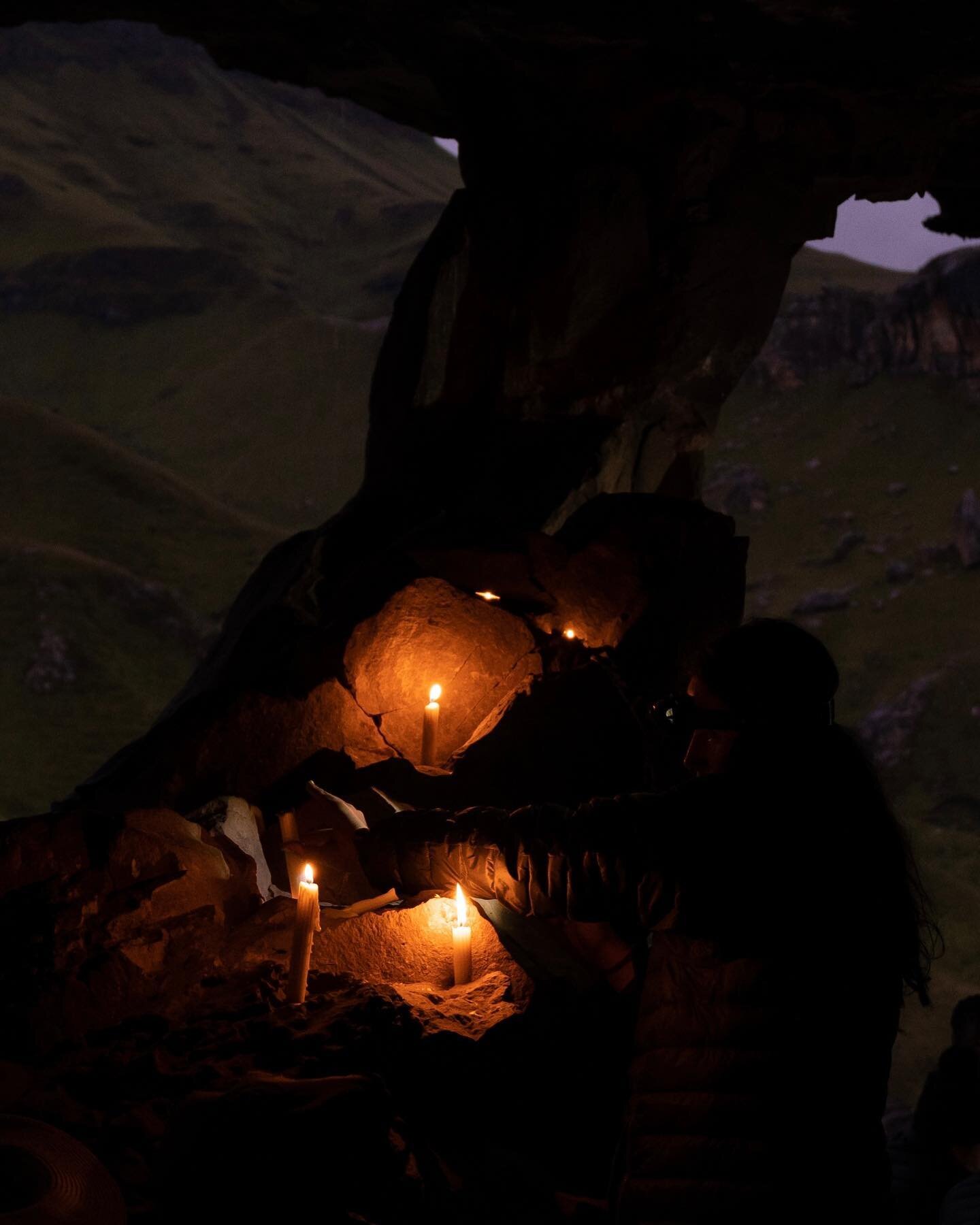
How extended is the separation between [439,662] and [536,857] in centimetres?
284

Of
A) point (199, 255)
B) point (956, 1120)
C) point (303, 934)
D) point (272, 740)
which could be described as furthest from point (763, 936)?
point (199, 255)

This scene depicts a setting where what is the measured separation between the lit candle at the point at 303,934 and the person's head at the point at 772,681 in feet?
4.32

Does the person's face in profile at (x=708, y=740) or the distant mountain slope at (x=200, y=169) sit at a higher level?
the distant mountain slope at (x=200, y=169)

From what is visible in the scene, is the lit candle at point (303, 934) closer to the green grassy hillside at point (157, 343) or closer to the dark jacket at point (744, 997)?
the dark jacket at point (744, 997)

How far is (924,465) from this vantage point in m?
30.0

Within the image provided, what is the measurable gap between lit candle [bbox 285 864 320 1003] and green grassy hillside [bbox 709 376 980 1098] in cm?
1137

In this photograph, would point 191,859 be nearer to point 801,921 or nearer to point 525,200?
point 801,921

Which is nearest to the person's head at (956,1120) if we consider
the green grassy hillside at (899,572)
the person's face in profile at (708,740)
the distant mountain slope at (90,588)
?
the green grassy hillside at (899,572)

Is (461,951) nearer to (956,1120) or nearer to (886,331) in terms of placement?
(956,1120)

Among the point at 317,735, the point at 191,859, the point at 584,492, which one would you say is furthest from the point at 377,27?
the point at 191,859

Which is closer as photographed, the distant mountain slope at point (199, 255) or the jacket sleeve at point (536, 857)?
the jacket sleeve at point (536, 857)

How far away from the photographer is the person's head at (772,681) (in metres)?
2.70

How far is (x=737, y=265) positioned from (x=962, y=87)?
2.31 meters

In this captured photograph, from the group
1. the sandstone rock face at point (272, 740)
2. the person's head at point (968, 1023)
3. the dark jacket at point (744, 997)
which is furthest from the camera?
the person's head at point (968, 1023)
